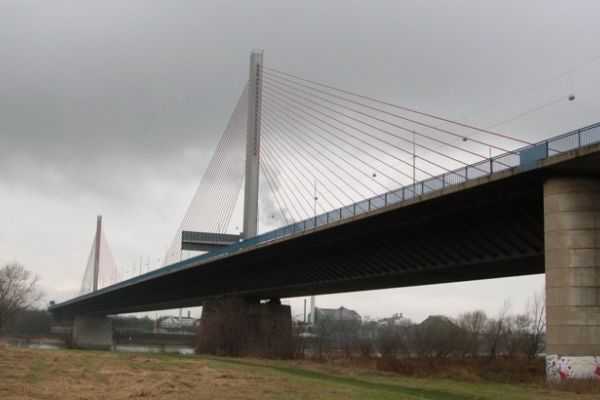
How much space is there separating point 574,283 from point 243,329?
37.5m

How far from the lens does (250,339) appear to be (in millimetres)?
58344

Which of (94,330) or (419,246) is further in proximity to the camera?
(94,330)

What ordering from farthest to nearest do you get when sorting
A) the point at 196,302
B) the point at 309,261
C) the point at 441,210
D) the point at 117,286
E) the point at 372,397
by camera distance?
1. the point at 117,286
2. the point at 196,302
3. the point at 309,261
4. the point at 441,210
5. the point at 372,397

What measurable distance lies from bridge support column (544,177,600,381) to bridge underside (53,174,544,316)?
2245 mm

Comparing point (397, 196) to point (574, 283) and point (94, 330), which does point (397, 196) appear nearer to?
point (574, 283)

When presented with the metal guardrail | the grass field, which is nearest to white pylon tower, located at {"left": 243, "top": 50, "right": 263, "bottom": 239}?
the metal guardrail

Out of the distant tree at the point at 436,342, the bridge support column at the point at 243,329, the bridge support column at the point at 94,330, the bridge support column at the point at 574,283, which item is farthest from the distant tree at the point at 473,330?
the bridge support column at the point at 94,330

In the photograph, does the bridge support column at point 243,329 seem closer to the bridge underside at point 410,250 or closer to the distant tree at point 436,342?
the bridge underside at point 410,250

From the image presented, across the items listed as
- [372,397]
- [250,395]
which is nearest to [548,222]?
[372,397]

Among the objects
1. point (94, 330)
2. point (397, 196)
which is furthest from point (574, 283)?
point (94, 330)

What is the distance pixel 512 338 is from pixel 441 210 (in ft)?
58.7

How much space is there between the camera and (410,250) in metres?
42.5

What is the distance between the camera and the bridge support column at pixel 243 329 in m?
52.8

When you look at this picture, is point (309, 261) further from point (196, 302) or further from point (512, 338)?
point (196, 302)
